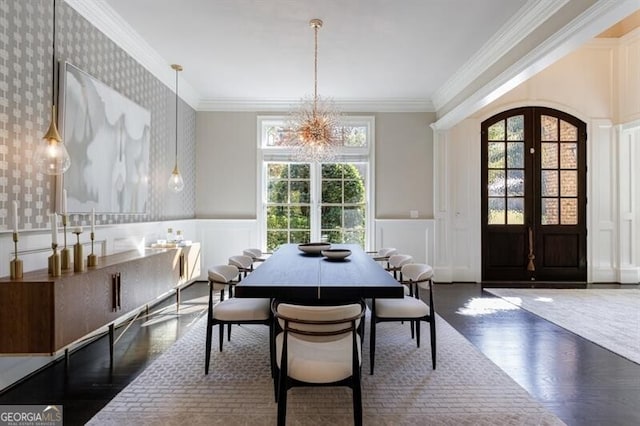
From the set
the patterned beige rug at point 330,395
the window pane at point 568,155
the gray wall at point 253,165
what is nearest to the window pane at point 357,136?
the gray wall at point 253,165

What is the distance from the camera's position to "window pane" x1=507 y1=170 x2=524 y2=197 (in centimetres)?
619

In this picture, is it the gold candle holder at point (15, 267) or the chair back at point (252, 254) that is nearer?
the gold candle holder at point (15, 267)

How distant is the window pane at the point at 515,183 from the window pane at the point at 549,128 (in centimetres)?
77

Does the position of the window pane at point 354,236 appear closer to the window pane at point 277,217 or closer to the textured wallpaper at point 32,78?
the window pane at point 277,217

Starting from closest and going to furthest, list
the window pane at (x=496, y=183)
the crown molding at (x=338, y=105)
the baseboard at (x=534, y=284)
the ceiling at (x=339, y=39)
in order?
1. the ceiling at (x=339, y=39)
2. the baseboard at (x=534, y=284)
3. the crown molding at (x=338, y=105)
4. the window pane at (x=496, y=183)

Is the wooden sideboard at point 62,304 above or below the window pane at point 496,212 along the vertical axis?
below

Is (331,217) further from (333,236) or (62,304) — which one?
(62,304)

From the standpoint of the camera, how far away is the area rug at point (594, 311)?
3.43 metres

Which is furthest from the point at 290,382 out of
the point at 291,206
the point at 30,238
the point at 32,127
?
the point at 291,206

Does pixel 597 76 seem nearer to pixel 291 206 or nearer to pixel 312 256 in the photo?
pixel 291 206

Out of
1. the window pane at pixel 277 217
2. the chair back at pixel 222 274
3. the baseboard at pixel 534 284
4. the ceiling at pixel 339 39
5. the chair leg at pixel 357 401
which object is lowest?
the baseboard at pixel 534 284

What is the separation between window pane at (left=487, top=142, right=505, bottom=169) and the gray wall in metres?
1.06

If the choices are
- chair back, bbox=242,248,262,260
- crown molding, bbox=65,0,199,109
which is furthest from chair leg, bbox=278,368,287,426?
crown molding, bbox=65,0,199,109

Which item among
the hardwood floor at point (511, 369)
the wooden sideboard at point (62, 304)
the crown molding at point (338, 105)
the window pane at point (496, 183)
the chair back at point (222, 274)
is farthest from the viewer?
the window pane at point (496, 183)
